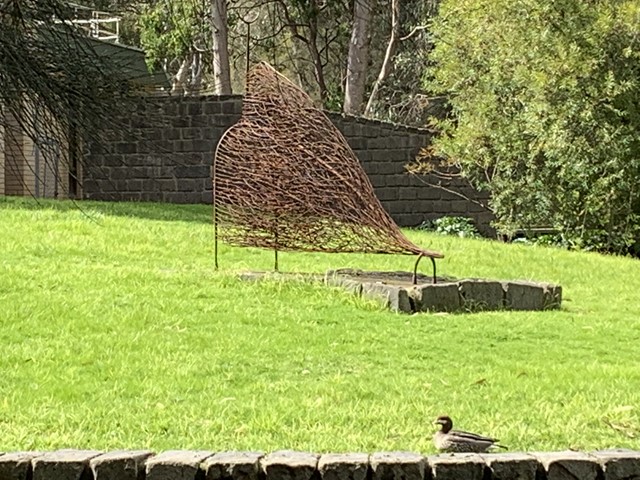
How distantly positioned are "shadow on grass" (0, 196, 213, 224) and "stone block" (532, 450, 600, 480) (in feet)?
33.5

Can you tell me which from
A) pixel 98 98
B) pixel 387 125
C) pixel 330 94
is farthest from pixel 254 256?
pixel 330 94

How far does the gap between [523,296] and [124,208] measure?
25.5 ft

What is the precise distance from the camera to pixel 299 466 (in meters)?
4.28

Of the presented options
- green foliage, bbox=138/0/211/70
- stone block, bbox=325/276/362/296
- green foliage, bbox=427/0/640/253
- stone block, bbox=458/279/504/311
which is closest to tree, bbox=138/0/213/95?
green foliage, bbox=138/0/211/70

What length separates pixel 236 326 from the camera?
7898mm

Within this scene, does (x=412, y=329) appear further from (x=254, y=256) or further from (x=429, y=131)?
(x=429, y=131)

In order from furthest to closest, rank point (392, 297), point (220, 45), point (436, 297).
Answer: point (220, 45)
point (436, 297)
point (392, 297)

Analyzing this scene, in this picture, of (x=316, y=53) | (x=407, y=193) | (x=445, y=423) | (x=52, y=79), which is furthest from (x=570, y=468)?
(x=316, y=53)

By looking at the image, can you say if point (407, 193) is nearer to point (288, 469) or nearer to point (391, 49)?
point (391, 49)

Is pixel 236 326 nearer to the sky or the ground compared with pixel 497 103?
nearer to the ground

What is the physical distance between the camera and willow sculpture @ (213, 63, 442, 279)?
389 inches

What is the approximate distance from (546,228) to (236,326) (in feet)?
37.1

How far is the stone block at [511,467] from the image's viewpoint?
4.38 metres

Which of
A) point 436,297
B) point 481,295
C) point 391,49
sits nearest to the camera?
point 436,297
